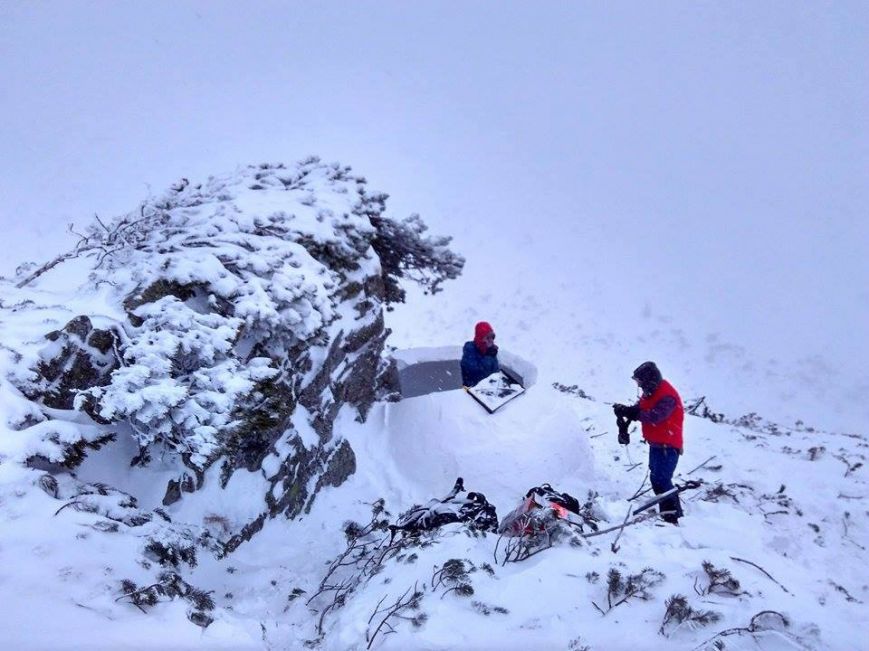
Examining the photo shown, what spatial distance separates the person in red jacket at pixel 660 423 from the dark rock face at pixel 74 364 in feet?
15.0

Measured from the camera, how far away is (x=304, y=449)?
5.06 m

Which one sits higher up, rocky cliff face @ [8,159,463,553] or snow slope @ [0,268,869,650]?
rocky cliff face @ [8,159,463,553]

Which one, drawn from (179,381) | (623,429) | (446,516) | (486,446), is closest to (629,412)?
(623,429)

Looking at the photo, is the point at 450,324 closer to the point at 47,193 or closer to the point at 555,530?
the point at 555,530

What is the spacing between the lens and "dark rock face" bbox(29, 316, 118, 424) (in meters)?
3.43

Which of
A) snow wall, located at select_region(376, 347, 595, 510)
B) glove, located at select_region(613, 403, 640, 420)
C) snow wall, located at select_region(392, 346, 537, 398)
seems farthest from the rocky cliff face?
glove, located at select_region(613, 403, 640, 420)

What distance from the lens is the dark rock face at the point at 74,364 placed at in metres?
3.43

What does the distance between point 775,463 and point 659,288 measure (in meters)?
9.16

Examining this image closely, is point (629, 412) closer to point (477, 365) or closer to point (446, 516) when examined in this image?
point (446, 516)

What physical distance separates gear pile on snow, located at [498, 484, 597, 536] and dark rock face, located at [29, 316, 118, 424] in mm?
3026

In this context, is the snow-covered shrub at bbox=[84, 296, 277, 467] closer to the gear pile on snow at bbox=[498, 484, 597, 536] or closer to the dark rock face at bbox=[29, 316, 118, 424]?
the dark rock face at bbox=[29, 316, 118, 424]

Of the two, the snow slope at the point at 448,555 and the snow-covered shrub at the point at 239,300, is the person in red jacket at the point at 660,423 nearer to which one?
the snow slope at the point at 448,555

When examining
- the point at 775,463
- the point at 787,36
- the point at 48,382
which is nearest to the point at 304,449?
the point at 48,382

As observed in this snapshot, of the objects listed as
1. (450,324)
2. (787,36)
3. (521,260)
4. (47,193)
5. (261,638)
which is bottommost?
(261,638)
